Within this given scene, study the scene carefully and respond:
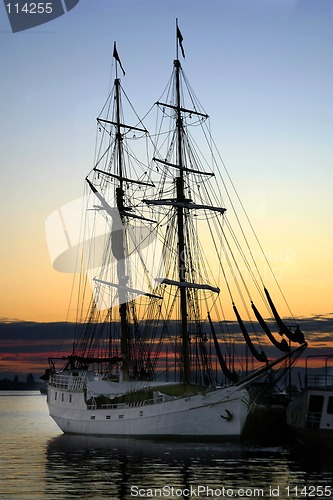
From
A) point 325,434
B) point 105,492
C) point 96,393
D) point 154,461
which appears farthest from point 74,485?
point 96,393

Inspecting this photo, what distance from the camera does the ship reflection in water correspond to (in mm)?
49250

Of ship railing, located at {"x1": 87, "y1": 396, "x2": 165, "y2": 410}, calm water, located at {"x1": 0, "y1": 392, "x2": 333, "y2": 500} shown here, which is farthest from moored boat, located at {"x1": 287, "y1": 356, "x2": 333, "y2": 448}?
ship railing, located at {"x1": 87, "y1": 396, "x2": 165, "y2": 410}

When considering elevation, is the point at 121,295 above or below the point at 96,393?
above

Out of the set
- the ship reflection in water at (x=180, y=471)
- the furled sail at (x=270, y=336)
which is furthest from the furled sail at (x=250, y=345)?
the ship reflection in water at (x=180, y=471)

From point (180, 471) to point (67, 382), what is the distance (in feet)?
150

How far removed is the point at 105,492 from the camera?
4909cm

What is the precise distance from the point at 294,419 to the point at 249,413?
7790 millimetres

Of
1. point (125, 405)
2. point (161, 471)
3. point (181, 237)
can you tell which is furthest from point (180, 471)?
point (181, 237)

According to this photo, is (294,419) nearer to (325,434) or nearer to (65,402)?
(325,434)

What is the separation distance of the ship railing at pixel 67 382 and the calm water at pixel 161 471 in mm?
13996

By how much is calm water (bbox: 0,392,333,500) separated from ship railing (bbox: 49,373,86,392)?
14.0m

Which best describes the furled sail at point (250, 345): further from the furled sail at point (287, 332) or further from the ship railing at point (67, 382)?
the ship railing at point (67, 382)

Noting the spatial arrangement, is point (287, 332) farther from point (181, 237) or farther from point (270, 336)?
point (181, 237)

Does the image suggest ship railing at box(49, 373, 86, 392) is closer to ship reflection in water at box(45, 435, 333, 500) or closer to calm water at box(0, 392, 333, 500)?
calm water at box(0, 392, 333, 500)
